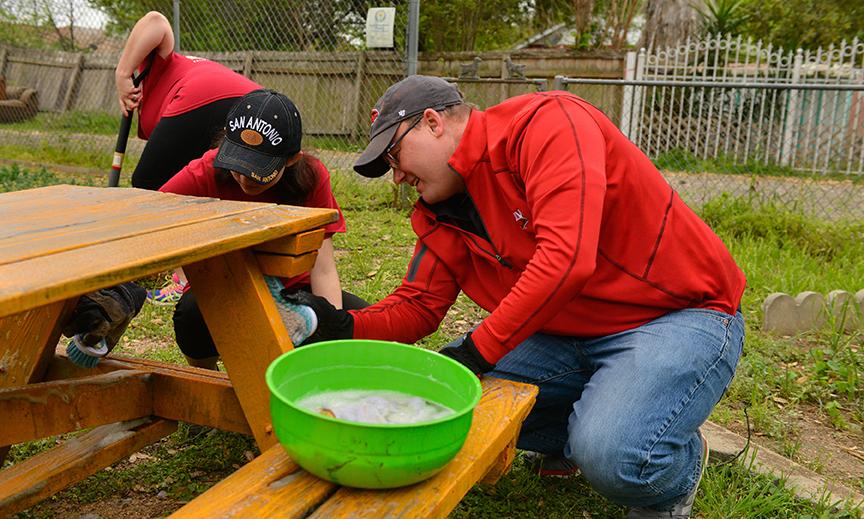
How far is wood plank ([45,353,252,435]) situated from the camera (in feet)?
6.61

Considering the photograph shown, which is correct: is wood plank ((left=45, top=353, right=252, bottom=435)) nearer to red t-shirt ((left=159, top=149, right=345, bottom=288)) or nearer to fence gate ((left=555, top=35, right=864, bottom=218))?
red t-shirt ((left=159, top=149, right=345, bottom=288))

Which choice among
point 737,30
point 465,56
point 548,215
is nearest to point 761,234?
point 548,215

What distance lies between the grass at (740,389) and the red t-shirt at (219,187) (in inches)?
30.6

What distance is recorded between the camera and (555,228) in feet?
5.63

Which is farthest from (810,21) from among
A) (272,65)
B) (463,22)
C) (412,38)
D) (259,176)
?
(259,176)

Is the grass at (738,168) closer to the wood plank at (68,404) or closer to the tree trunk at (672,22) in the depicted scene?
the tree trunk at (672,22)

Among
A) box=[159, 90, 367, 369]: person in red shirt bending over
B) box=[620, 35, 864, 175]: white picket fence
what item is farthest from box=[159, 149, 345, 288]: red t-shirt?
box=[620, 35, 864, 175]: white picket fence

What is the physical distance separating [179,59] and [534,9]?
21.5 metres

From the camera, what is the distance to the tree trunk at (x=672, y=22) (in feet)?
48.2

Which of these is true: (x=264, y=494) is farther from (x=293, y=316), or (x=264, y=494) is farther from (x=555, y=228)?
(x=555, y=228)

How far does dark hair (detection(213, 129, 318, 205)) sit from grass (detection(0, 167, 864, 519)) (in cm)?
84

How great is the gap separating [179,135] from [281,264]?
69.5 inches

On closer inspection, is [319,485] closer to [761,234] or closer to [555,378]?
[555,378]

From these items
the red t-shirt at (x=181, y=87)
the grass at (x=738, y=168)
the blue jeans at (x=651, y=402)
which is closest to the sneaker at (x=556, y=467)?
the blue jeans at (x=651, y=402)
